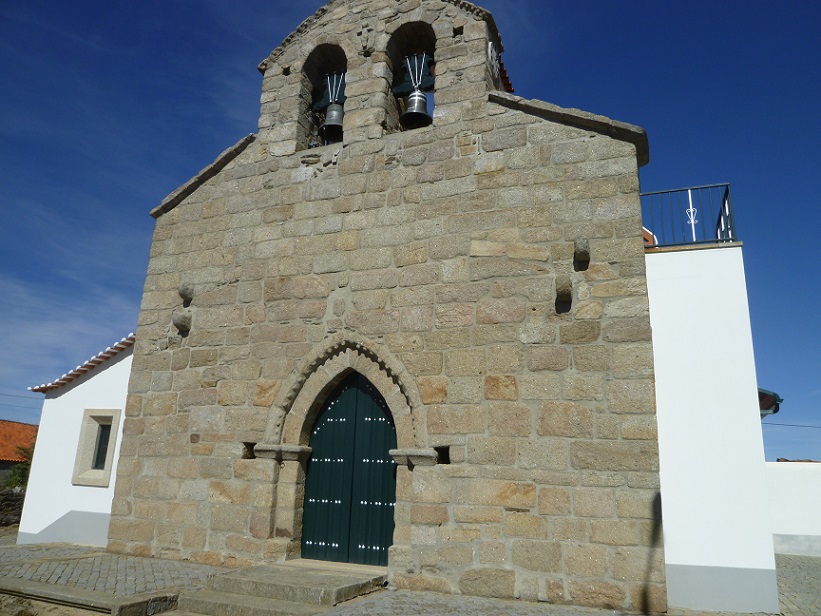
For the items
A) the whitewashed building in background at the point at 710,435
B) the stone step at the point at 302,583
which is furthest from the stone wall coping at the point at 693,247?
the stone step at the point at 302,583

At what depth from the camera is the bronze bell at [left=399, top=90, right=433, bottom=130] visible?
6.78 meters

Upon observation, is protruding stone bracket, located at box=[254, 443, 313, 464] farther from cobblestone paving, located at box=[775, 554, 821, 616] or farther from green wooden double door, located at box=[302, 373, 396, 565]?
cobblestone paving, located at box=[775, 554, 821, 616]

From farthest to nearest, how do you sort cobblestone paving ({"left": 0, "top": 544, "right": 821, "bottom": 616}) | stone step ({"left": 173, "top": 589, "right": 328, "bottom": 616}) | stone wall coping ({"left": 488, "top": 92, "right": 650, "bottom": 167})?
1. stone wall coping ({"left": 488, "top": 92, "right": 650, "bottom": 167})
2. cobblestone paving ({"left": 0, "top": 544, "right": 821, "bottom": 616})
3. stone step ({"left": 173, "top": 589, "right": 328, "bottom": 616})

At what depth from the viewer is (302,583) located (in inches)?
189

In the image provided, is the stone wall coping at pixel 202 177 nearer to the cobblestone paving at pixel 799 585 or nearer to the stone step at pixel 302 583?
the stone step at pixel 302 583

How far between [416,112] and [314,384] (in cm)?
321

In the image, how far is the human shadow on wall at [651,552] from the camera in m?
4.65

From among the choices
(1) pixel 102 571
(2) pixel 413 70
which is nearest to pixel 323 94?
(2) pixel 413 70

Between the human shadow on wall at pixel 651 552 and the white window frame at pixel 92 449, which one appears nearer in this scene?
the human shadow on wall at pixel 651 552

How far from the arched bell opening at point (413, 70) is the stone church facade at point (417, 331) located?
5 centimetres

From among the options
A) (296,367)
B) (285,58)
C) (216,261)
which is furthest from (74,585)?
(285,58)

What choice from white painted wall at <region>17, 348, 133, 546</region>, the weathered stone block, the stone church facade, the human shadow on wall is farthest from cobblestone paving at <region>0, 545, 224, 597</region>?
the human shadow on wall

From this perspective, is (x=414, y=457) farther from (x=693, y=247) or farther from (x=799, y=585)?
(x=799, y=585)

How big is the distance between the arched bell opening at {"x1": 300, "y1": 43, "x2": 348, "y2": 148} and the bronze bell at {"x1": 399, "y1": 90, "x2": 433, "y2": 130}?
89cm
